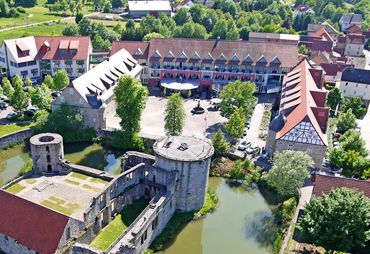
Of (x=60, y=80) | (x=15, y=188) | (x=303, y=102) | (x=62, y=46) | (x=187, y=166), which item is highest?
(x=62, y=46)

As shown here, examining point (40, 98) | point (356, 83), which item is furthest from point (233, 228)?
point (356, 83)

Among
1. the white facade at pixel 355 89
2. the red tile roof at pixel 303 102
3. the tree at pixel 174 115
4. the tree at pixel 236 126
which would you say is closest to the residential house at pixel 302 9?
the white facade at pixel 355 89

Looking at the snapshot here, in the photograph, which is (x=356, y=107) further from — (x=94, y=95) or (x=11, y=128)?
(x=11, y=128)

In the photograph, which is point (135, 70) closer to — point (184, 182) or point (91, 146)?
point (91, 146)

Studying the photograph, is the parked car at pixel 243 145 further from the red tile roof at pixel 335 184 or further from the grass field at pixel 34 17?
the grass field at pixel 34 17

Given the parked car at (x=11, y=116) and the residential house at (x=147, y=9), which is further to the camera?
the residential house at (x=147, y=9)

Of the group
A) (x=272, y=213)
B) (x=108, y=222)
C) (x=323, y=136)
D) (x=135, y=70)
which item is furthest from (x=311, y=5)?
(x=108, y=222)
